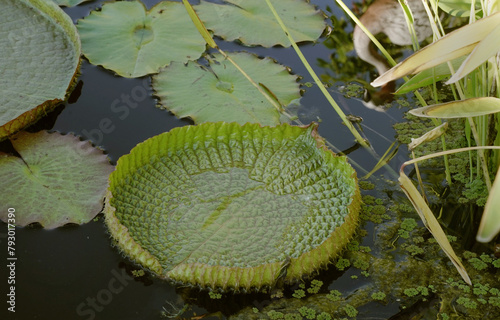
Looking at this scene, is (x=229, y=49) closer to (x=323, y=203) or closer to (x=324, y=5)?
(x=324, y=5)

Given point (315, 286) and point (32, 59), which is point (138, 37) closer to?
point (32, 59)

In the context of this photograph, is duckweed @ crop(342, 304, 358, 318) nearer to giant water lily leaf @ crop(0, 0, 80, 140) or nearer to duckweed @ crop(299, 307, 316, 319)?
duckweed @ crop(299, 307, 316, 319)

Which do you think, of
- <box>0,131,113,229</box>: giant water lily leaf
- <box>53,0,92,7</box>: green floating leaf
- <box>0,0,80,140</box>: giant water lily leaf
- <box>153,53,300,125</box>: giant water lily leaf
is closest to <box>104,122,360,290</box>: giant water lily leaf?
<box>0,131,113,229</box>: giant water lily leaf

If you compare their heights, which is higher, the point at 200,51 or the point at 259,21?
the point at 259,21

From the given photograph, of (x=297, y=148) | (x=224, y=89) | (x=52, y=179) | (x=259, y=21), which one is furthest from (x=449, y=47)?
(x=259, y=21)

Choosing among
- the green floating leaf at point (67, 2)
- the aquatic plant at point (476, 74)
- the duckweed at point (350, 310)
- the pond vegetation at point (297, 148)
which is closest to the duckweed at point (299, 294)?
the pond vegetation at point (297, 148)

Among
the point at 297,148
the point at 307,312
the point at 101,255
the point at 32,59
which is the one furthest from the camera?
the point at 32,59

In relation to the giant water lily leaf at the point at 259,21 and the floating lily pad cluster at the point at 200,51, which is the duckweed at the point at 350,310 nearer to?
the floating lily pad cluster at the point at 200,51
